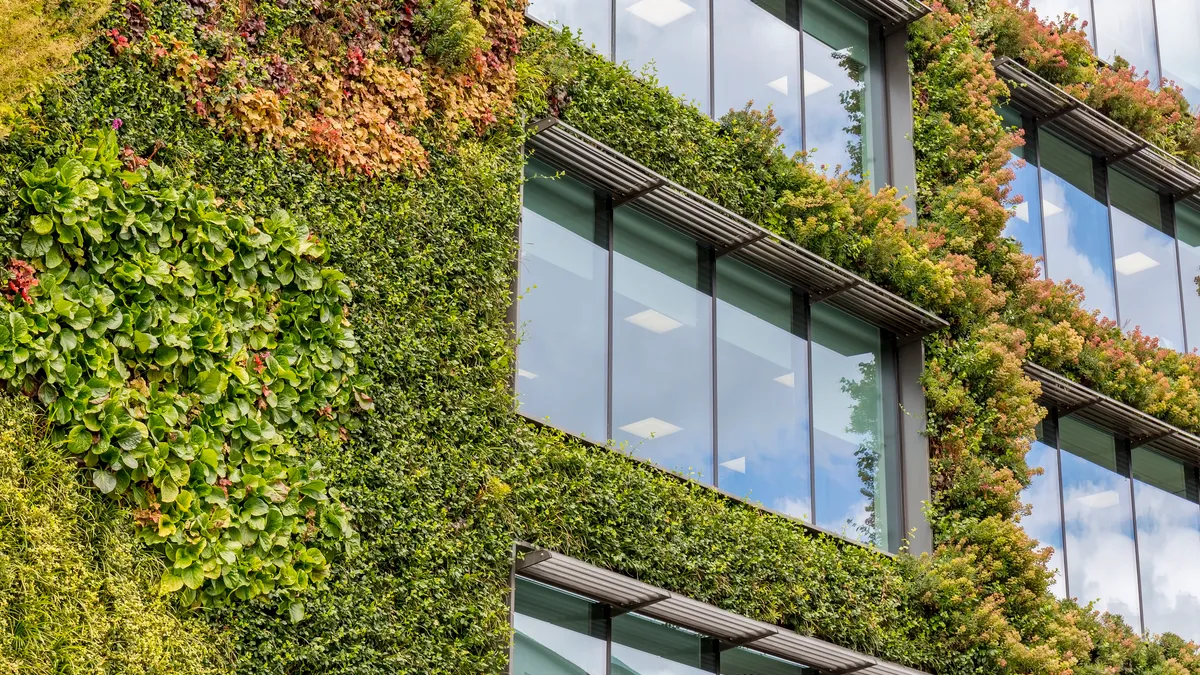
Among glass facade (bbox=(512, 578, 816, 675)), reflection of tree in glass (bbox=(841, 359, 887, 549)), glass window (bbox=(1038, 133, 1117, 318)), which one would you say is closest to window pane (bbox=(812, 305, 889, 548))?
reflection of tree in glass (bbox=(841, 359, 887, 549))

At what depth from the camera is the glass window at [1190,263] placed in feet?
79.3

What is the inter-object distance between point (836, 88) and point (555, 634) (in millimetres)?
8900

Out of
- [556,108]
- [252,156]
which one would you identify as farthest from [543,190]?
[252,156]

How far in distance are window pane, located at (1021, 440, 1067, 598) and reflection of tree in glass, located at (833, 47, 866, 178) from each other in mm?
4558

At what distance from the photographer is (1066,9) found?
24203 millimetres

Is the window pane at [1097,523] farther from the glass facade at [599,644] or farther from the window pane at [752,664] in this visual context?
the glass facade at [599,644]

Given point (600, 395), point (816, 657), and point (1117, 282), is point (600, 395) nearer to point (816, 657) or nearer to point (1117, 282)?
point (816, 657)

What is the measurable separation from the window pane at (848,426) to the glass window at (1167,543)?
212 inches

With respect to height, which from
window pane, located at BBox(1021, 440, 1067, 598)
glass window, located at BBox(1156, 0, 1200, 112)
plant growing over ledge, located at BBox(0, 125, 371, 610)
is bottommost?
plant growing over ledge, located at BBox(0, 125, 371, 610)

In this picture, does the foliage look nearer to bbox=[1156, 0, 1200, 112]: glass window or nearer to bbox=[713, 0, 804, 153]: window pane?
bbox=[713, 0, 804, 153]: window pane

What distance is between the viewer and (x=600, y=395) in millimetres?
15680

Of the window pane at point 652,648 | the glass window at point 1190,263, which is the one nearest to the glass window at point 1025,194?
the glass window at point 1190,263

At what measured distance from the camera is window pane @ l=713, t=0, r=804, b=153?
18297 millimetres

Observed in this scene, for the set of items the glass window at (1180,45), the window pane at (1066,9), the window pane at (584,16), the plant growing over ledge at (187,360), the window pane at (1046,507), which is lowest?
the plant growing over ledge at (187,360)
